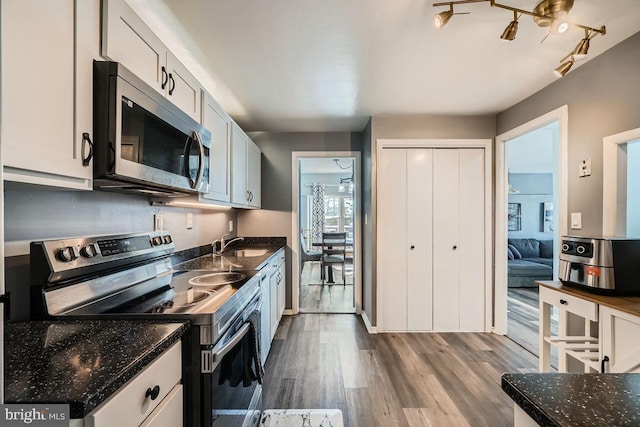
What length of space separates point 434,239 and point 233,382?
2.59 m

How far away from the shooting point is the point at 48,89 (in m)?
0.85

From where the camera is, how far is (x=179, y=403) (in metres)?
0.99

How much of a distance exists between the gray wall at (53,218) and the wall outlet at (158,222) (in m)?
0.03

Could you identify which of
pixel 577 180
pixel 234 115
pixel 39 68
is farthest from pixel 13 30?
pixel 577 180

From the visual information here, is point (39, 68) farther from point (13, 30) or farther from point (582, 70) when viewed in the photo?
point (582, 70)

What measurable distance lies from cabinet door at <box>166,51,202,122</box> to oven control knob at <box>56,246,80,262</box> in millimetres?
871

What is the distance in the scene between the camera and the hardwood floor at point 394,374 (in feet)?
6.17

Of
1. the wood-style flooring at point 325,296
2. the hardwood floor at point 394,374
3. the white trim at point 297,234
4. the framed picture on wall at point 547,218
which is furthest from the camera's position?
the framed picture on wall at point 547,218

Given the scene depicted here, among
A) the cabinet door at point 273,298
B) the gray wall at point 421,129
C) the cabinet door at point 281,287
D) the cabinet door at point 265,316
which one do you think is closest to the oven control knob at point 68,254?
the cabinet door at point 265,316

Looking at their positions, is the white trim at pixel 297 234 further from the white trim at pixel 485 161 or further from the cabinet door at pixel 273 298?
the cabinet door at pixel 273 298

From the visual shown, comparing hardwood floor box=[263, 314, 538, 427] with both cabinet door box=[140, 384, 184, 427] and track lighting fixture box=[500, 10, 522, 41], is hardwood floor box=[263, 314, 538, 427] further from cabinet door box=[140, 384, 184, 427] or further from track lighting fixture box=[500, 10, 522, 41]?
track lighting fixture box=[500, 10, 522, 41]

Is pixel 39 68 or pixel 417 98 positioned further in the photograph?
pixel 417 98

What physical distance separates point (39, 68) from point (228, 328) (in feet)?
3.58

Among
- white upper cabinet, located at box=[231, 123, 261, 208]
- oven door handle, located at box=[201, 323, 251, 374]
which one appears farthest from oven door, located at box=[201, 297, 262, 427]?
white upper cabinet, located at box=[231, 123, 261, 208]
